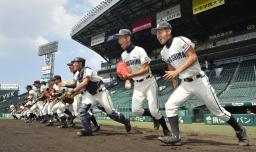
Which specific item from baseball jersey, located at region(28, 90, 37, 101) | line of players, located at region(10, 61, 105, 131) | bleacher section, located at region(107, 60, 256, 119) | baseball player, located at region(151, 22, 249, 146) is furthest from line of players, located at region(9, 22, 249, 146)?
bleacher section, located at region(107, 60, 256, 119)

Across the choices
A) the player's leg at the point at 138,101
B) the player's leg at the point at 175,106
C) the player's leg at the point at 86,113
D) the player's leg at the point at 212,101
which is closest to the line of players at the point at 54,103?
the player's leg at the point at 86,113

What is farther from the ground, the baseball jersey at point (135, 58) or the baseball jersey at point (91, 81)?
the baseball jersey at point (135, 58)

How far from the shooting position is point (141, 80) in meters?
6.73

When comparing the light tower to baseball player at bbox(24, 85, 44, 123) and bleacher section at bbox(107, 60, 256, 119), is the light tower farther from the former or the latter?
baseball player at bbox(24, 85, 44, 123)

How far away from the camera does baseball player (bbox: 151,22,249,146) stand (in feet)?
17.4

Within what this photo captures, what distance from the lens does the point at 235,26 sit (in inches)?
936

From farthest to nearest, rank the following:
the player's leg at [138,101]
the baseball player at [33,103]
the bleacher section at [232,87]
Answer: the bleacher section at [232,87]
the baseball player at [33,103]
the player's leg at [138,101]

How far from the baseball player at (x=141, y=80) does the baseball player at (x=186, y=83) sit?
1.02 meters

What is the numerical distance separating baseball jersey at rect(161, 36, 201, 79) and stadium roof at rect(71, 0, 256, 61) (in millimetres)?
18342

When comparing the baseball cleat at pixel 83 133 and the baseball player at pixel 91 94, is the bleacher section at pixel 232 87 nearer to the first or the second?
the baseball player at pixel 91 94

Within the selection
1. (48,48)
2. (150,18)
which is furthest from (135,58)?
(48,48)

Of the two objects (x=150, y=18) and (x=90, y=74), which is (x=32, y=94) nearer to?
(x=90, y=74)

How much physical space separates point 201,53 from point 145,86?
758 inches

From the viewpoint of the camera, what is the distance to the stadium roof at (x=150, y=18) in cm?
2330
